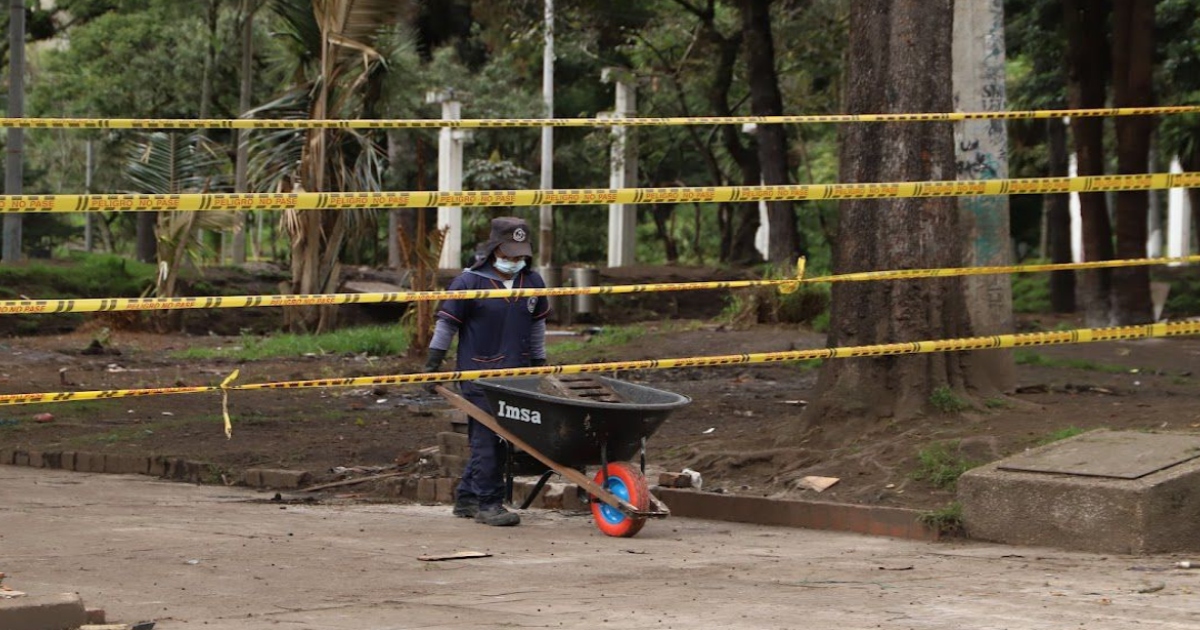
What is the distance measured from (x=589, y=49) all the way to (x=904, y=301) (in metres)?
26.9

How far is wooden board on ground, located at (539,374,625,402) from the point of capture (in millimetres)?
8648

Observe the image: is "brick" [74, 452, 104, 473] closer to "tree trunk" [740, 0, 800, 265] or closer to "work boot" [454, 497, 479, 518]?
"work boot" [454, 497, 479, 518]

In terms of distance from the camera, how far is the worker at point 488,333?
8.98 m

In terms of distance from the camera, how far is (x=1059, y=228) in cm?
2622

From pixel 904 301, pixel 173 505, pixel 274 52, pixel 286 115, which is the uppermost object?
pixel 274 52

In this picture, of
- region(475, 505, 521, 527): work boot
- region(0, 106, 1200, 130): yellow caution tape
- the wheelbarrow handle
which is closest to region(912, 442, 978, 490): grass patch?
the wheelbarrow handle

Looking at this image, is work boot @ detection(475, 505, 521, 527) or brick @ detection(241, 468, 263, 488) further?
brick @ detection(241, 468, 263, 488)

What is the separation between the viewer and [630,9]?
32094 millimetres

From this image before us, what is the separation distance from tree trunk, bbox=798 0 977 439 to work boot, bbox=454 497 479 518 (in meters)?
2.39

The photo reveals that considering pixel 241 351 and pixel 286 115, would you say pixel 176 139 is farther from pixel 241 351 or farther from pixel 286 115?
pixel 241 351

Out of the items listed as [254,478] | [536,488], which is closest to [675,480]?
[536,488]

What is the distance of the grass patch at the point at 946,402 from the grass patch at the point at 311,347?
10339 mm

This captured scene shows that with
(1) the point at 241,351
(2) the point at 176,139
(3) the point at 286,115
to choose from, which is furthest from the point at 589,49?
(1) the point at 241,351

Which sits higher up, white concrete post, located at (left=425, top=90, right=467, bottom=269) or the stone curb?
white concrete post, located at (left=425, top=90, right=467, bottom=269)
